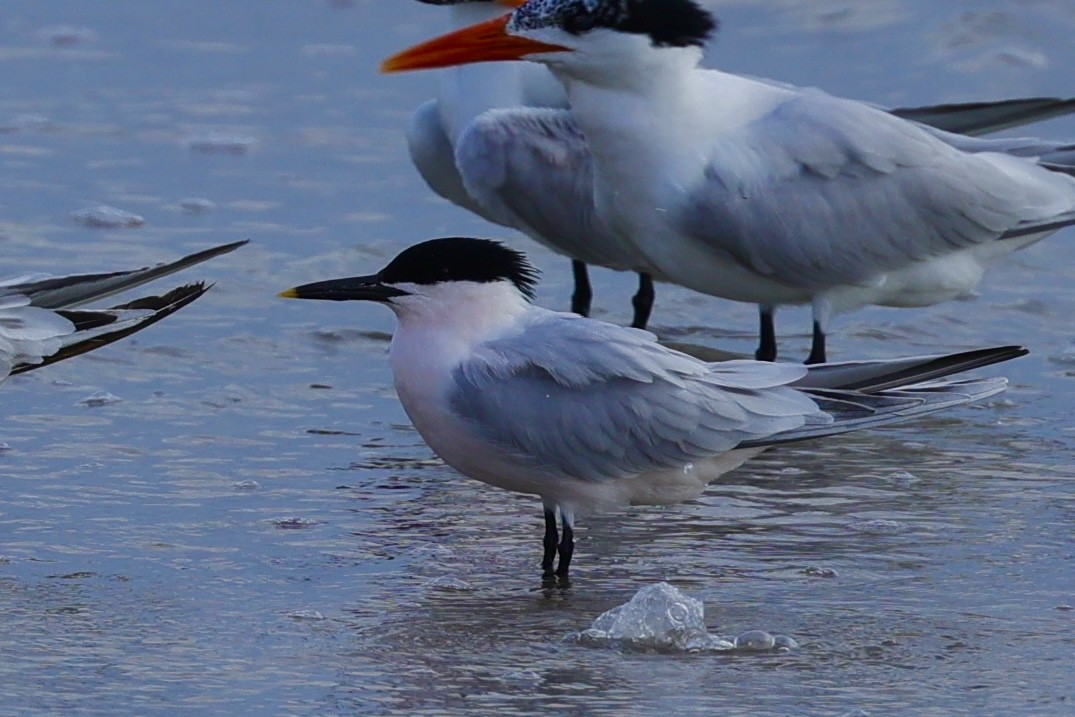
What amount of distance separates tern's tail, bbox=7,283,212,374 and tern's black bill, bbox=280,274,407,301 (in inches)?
8.7

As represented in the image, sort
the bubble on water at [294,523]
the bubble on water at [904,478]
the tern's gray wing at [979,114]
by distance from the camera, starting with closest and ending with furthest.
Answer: the bubble on water at [294,523], the bubble on water at [904,478], the tern's gray wing at [979,114]

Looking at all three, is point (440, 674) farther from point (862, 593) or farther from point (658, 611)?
point (862, 593)

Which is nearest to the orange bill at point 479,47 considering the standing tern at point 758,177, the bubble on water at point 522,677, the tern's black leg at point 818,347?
the standing tern at point 758,177

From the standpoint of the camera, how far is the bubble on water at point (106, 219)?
7.61 metres

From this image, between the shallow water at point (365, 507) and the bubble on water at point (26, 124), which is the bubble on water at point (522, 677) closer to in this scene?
the shallow water at point (365, 507)

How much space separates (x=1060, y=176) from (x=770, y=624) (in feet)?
8.79

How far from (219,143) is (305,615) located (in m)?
Result: 4.64

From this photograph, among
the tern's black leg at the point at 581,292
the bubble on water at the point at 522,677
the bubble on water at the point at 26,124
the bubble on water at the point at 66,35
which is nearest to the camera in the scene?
the bubble on water at the point at 522,677

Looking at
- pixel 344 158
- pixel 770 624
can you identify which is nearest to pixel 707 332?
pixel 344 158

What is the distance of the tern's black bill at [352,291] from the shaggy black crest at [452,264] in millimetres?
20

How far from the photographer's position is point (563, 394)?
4711 mm

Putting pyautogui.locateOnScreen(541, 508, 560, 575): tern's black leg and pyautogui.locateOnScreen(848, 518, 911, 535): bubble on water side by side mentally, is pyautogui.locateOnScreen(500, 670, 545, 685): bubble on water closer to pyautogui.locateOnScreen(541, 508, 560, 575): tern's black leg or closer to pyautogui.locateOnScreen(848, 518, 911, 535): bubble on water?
pyautogui.locateOnScreen(541, 508, 560, 575): tern's black leg

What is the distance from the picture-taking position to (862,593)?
4.57m

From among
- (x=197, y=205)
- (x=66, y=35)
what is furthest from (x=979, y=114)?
(x=66, y=35)
